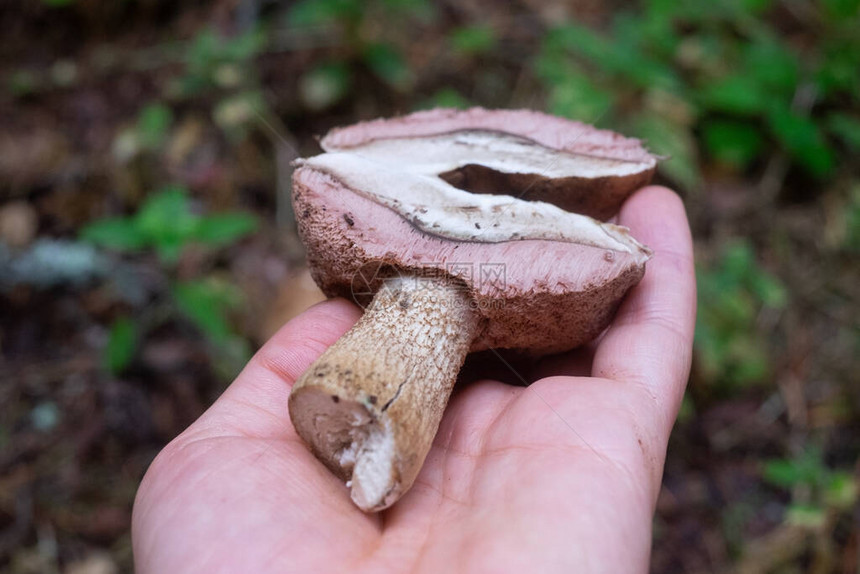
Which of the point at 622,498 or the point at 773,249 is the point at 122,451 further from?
A: the point at 773,249

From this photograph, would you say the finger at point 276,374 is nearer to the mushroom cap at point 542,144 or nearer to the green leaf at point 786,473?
the mushroom cap at point 542,144

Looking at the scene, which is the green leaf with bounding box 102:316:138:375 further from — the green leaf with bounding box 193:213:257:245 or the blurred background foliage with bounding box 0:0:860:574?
the green leaf with bounding box 193:213:257:245

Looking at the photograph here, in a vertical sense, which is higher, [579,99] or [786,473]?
[579,99]

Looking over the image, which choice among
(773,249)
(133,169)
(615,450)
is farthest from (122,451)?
(773,249)

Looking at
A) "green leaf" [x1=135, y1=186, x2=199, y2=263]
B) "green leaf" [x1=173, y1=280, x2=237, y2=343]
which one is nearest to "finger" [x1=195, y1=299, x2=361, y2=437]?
"green leaf" [x1=173, y1=280, x2=237, y2=343]

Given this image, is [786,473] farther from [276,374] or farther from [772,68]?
[772,68]

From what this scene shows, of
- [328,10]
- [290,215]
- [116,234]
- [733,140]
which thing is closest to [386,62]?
[328,10]
